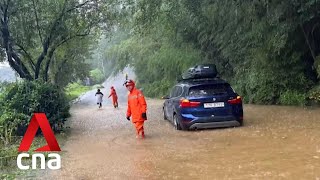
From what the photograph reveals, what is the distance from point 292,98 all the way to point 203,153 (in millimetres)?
10861

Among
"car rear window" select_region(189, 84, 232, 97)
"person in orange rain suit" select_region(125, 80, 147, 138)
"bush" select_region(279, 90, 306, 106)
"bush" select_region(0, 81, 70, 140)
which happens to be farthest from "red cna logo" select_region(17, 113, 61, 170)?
"bush" select_region(279, 90, 306, 106)

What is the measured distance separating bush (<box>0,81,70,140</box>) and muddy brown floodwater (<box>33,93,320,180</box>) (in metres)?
1.10

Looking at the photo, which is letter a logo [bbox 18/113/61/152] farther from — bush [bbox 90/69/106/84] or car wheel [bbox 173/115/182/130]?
bush [bbox 90/69/106/84]

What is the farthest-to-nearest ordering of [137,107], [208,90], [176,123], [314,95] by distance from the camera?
[314,95] < [176,123] < [208,90] < [137,107]

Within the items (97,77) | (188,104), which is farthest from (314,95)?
(97,77)

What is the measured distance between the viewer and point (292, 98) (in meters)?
18.8

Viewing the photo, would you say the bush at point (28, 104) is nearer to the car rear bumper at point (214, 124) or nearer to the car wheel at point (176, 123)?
the car wheel at point (176, 123)

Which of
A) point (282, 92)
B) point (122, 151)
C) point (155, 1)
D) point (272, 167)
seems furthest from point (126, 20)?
point (272, 167)

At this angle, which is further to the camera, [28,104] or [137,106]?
[28,104]

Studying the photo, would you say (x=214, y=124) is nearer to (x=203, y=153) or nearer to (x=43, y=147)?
(x=203, y=153)

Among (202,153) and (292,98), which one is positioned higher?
(202,153)

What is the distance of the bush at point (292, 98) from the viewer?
59.1 ft

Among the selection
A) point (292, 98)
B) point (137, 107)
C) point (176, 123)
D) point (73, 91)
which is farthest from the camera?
point (73, 91)

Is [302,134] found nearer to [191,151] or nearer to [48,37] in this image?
[191,151]
